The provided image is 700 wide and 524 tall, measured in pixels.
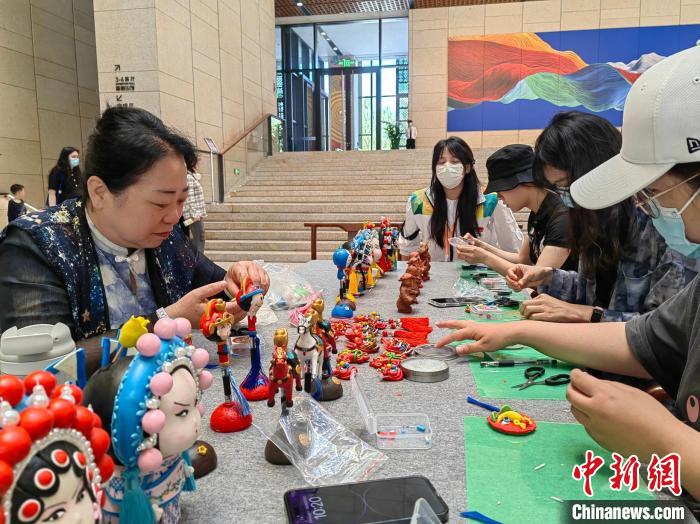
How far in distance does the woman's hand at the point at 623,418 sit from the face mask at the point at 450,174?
2723 mm

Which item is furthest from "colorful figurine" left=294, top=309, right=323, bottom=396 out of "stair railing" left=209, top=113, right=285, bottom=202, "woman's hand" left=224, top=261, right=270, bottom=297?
"stair railing" left=209, top=113, right=285, bottom=202

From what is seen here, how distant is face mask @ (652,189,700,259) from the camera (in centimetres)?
120

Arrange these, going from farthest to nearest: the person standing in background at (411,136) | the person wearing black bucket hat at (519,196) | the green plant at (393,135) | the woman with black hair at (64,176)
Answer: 1. the green plant at (393,135)
2. the person standing in background at (411,136)
3. the woman with black hair at (64,176)
4. the person wearing black bucket hat at (519,196)

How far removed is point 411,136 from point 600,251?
1381cm

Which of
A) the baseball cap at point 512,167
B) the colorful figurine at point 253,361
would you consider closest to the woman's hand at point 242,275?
the colorful figurine at point 253,361

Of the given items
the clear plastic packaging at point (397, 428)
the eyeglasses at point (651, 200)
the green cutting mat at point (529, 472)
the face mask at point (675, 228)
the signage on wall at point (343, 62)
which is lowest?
the green cutting mat at point (529, 472)

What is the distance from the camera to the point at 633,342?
4.58 feet

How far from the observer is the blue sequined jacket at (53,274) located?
61.1 inches

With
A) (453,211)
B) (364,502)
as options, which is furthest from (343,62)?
(364,502)

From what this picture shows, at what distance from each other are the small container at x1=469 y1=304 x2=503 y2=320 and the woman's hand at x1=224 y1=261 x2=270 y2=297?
95cm

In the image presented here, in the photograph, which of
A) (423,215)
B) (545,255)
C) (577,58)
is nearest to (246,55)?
(577,58)

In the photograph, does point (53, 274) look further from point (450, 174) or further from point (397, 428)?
point (450, 174)

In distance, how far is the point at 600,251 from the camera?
76.2 inches

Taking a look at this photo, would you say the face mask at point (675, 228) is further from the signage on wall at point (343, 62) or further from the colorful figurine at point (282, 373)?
the signage on wall at point (343, 62)
